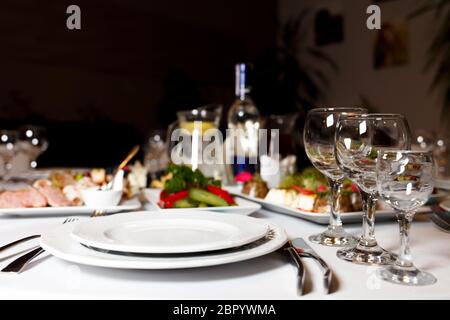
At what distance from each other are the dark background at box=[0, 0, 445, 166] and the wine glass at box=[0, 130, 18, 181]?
104 inches

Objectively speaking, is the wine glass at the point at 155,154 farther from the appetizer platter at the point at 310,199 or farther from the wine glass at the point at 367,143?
the wine glass at the point at 367,143

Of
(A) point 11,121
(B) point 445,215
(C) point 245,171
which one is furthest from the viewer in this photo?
(A) point 11,121

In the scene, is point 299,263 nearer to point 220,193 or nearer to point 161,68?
point 220,193

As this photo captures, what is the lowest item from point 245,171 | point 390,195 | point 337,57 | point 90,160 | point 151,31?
point 90,160

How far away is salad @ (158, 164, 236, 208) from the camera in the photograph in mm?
1047

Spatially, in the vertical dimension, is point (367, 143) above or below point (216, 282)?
above

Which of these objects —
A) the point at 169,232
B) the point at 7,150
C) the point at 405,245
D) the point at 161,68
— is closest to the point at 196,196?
the point at 169,232

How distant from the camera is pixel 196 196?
1.05 meters

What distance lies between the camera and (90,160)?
445 centimetres

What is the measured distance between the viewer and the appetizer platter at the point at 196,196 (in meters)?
1.00

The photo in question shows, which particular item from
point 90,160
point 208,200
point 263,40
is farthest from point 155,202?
point 263,40

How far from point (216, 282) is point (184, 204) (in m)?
0.50
